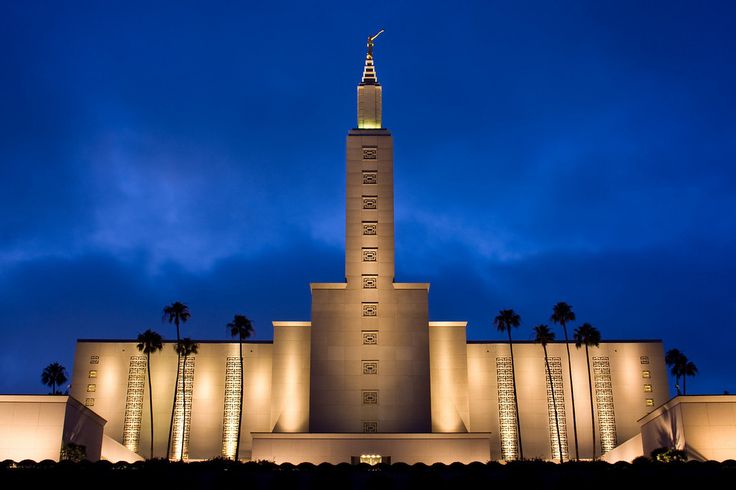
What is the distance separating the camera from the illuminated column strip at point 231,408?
59.4 metres

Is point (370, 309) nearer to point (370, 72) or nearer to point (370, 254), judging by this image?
point (370, 254)

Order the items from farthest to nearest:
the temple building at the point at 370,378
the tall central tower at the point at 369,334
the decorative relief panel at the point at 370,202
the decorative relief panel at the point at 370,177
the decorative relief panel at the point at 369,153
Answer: the decorative relief panel at the point at 369,153, the decorative relief panel at the point at 370,177, the decorative relief panel at the point at 370,202, the temple building at the point at 370,378, the tall central tower at the point at 369,334

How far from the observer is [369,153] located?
204 feet

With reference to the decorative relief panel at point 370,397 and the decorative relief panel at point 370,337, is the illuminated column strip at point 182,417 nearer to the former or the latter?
the decorative relief panel at point 370,397

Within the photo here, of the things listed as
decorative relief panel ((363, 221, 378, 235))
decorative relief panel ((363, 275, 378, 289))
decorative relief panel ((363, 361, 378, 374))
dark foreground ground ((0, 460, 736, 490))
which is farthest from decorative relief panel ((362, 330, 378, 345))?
dark foreground ground ((0, 460, 736, 490))

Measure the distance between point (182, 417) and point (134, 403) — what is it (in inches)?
173

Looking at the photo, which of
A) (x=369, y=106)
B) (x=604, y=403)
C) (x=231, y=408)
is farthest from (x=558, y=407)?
(x=369, y=106)

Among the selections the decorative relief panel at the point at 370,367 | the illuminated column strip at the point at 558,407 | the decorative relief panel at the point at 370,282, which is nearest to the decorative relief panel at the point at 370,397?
the decorative relief panel at the point at 370,367

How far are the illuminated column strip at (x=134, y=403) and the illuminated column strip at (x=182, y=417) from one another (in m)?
3.03

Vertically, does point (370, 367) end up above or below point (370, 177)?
below

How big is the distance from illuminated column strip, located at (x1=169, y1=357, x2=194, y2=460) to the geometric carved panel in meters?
17.9

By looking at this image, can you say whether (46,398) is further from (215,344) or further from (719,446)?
(719,446)

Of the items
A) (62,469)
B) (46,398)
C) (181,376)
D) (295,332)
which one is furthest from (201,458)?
(62,469)

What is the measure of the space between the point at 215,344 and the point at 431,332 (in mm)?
19195
